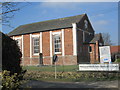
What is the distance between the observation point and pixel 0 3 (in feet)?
20.1

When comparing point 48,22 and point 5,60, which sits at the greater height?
point 48,22

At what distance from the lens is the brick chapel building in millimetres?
35094

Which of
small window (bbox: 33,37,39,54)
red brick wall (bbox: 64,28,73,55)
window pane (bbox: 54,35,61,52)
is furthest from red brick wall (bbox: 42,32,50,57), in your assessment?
red brick wall (bbox: 64,28,73,55)

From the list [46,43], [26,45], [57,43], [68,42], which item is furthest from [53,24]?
[26,45]

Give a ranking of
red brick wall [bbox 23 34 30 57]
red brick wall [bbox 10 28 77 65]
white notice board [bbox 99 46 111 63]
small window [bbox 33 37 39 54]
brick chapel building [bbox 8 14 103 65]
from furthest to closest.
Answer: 1. red brick wall [bbox 23 34 30 57]
2. small window [bbox 33 37 39 54]
3. brick chapel building [bbox 8 14 103 65]
4. red brick wall [bbox 10 28 77 65]
5. white notice board [bbox 99 46 111 63]

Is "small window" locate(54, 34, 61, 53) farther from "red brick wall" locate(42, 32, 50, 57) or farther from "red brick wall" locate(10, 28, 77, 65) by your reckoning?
"red brick wall" locate(42, 32, 50, 57)

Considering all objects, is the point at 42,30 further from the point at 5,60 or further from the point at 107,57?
the point at 5,60

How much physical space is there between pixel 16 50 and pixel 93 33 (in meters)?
38.5

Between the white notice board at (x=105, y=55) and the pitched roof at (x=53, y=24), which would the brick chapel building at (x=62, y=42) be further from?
the white notice board at (x=105, y=55)

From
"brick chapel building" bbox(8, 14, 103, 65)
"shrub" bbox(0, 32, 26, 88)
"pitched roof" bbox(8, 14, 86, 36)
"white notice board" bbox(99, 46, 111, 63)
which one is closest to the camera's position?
"shrub" bbox(0, 32, 26, 88)

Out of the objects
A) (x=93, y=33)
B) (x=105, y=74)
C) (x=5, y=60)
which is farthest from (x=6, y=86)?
(x=93, y=33)

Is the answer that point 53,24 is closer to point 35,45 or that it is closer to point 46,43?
point 46,43

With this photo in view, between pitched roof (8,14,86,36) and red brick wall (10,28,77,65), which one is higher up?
pitched roof (8,14,86,36)

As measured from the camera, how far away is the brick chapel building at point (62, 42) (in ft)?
115
